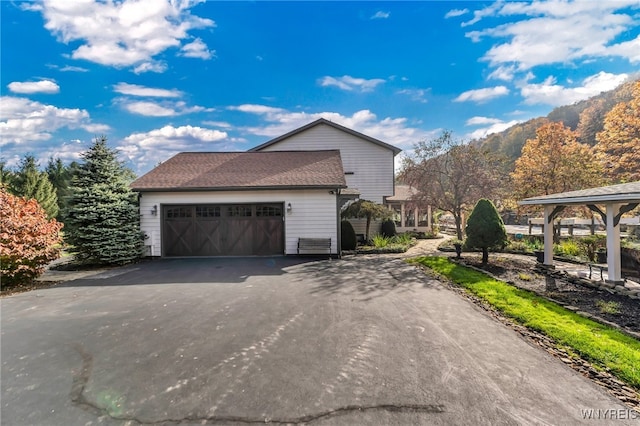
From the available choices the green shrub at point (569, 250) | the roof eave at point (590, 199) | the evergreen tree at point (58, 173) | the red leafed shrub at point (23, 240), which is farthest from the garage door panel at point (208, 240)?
the evergreen tree at point (58, 173)

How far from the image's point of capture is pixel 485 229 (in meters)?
9.97

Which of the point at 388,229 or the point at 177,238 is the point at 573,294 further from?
the point at 177,238

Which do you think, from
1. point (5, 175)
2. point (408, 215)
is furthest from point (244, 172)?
point (5, 175)

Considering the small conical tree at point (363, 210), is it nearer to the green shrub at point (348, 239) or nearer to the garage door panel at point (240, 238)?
the green shrub at point (348, 239)

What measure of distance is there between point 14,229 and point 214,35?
11.4 m

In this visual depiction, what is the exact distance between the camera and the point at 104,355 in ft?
13.4

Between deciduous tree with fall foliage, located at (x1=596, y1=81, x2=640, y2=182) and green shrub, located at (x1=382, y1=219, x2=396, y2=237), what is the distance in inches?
515

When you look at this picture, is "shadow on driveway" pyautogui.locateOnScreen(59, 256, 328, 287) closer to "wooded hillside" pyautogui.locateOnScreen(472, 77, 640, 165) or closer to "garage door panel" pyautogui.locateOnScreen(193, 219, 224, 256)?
"garage door panel" pyautogui.locateOnScreen(193, 219, 224, 256)

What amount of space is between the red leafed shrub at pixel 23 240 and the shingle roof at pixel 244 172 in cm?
429

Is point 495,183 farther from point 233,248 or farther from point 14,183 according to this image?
point 14,183

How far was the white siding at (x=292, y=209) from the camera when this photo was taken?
1292 cm

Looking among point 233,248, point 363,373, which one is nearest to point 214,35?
point 233,248

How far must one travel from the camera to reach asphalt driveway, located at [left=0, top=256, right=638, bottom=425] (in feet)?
9.37

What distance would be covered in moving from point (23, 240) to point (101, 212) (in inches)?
120
